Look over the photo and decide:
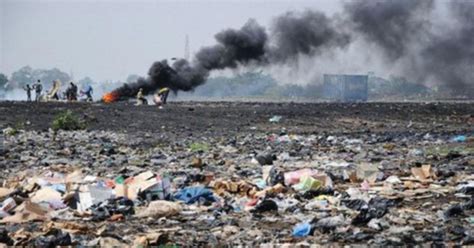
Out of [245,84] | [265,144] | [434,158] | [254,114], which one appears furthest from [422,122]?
[245,84]

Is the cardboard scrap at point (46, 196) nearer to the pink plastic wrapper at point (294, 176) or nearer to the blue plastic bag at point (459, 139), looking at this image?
the pink plastic wrapper at point (294, 176)

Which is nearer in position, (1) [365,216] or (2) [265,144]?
(1) [365,216]

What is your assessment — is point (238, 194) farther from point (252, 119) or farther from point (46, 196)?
point (252, 119)

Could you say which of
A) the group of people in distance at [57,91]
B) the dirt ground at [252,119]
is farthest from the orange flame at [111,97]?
the dirt ground at [252,119]

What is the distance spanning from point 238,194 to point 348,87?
103 feet

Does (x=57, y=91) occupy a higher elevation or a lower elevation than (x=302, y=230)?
higher

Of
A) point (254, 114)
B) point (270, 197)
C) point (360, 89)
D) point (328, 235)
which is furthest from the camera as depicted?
point (360, 89)

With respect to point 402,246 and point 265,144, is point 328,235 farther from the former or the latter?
point 265,144

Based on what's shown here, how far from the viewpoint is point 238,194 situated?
23.0ft

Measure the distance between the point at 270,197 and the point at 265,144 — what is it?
21.5 feet

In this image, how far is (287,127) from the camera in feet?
58.7

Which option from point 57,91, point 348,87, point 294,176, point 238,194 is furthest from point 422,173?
point 348,87

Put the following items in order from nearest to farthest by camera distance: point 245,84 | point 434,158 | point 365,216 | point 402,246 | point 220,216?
point 402,246 < point 365,216 < point 220,216 < point 434,158 < point 245,84

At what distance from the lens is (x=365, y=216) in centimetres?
536
